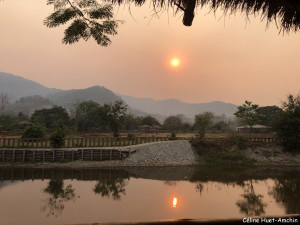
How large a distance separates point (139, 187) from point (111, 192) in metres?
2.31

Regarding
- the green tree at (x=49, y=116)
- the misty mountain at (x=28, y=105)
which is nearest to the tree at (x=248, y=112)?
the green tree at (x=49, y=116)

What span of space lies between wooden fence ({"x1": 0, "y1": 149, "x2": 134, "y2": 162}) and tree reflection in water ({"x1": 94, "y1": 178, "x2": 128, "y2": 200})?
5.85 metres

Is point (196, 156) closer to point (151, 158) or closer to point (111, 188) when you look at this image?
point (151, 158)

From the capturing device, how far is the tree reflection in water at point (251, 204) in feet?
35.0

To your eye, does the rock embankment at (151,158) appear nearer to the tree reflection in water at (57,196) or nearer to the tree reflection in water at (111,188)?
the tree reflection in water at (111,188)

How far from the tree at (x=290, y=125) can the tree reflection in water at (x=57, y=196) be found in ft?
87.5

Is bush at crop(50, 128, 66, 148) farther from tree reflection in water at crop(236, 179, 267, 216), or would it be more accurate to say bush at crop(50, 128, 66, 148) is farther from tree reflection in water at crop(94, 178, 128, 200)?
tree reflection in water at crop(236, 179, 267, 216)

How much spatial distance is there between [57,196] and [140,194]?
5493 millimetres

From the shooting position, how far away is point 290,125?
1034 inches

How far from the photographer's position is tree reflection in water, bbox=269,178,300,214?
11.4 meters

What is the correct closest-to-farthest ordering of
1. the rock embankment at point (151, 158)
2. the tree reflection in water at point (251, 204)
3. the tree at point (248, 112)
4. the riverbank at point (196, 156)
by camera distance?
the tree reflection in water at point (251, 204), the rock embankment at point (151, 158), the riverbank at point (196, 156), the tree at point (248, 112)

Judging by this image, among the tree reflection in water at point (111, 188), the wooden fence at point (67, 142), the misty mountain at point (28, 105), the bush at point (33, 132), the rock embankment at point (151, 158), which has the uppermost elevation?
the misty mountain at point (28, 105)

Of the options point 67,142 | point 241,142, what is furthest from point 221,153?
point 67,142

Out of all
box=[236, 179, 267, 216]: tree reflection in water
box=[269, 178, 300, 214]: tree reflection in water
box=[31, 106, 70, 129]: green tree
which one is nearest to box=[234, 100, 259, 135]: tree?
box=[269, 178, 300, 214]: tree reflection in water
